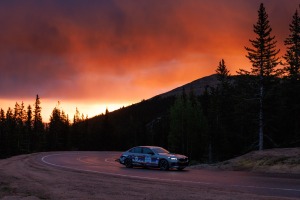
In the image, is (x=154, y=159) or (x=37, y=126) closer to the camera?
(x=154, y=159)

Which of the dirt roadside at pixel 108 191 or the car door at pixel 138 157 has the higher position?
the car door at pixel 138 157

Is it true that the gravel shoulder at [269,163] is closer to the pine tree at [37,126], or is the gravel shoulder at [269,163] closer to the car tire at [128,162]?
the car tire at [128,162]

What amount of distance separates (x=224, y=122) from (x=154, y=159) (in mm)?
54015

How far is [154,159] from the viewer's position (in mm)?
28922

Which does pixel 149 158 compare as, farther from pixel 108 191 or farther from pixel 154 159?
pixel 108 191

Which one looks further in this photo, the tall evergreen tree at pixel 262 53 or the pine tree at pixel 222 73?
the pine tree at pixel 222 73

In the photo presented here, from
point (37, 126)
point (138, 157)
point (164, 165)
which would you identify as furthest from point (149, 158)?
point (37, 126)

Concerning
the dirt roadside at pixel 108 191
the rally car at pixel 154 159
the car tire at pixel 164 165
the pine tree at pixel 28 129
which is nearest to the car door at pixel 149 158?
the rally car at pixel 154 159

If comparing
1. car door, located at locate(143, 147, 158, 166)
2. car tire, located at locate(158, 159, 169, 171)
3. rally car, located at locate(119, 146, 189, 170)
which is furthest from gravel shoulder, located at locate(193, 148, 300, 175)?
car door, located at locate(143, 147, 158, 166)

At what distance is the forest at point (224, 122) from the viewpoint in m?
58.5

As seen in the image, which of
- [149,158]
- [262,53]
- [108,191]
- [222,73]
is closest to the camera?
[108,191]

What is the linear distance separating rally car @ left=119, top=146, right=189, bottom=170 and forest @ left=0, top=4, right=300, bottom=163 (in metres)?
29.8

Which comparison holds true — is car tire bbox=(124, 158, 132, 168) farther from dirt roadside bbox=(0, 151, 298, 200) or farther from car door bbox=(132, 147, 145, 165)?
dirt roadside bbox=(0, 151, 298, 200)

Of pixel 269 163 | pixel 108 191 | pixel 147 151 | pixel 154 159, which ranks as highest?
pixel 147 151
